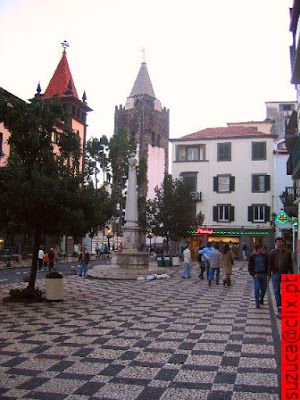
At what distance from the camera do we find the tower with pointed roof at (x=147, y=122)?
91.2m

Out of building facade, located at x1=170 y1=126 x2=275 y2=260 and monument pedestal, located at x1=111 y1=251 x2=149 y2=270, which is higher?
building facade, located at x1=170 y1=126 x2=275 y2=260

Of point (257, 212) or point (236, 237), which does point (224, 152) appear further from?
point (236, 237)

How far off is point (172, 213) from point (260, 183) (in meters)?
13.2

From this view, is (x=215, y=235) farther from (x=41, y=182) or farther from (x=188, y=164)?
(x=41, y=182)

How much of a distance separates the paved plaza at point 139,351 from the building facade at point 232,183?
3400cm

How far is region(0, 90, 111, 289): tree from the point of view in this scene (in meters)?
12.6

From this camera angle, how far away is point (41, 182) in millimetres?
12602

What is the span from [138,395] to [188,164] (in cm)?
4526

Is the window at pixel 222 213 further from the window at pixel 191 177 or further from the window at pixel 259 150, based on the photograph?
the window at pixel 259 150

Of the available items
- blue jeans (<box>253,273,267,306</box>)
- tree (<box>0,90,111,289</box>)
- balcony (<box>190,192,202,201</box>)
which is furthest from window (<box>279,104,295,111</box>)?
blue jeans (<box>253,273,267,306</box>)

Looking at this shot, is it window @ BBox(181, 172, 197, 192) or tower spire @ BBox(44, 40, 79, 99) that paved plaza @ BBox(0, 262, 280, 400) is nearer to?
window @ BBox(181, 172, 197, 192)

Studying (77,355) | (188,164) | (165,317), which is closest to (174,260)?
(188,164)

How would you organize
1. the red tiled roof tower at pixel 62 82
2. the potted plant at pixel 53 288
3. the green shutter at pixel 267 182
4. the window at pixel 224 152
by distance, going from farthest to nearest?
the red tiled roof tower at pixel 62 82, the window at pixel 224 152, the green shutter at pixel 267 182, the potted plant at pixel 53 288

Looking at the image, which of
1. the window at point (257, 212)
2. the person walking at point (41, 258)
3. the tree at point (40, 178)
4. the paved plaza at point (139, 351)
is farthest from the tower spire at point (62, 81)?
the paved plaza at point (139, 351)
